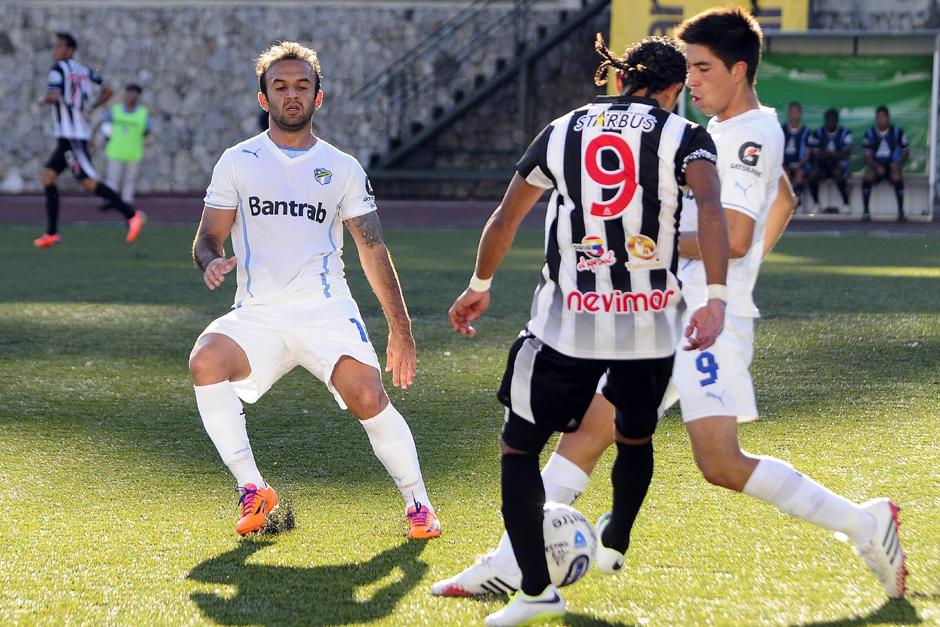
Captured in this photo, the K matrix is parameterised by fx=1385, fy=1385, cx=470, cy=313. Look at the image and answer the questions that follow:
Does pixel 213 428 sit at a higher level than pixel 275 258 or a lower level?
lower

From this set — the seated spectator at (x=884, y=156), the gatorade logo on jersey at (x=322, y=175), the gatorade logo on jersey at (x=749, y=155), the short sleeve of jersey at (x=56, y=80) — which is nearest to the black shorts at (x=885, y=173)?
the seated spectator at (x=884, y=156)

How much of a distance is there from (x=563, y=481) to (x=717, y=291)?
0.96 metres

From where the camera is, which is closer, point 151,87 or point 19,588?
point 19,588

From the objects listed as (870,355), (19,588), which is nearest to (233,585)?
(19,588)

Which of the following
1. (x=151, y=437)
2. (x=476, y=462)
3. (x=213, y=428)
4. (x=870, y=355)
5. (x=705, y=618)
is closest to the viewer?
(x=705, y=618)

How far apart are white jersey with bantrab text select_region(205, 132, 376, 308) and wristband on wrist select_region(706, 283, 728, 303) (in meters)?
1.69

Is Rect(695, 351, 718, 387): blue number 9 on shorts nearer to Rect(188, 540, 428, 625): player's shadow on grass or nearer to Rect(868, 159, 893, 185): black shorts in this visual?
Rect(188, 540, 428, 625): player's shadow on grass

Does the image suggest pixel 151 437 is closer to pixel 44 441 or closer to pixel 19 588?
pixel 44 441

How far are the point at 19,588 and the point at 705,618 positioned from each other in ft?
6.32

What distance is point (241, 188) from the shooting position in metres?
4.80

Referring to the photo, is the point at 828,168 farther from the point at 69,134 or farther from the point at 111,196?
the point at 69,134

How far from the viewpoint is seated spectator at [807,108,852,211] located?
19.7 meters

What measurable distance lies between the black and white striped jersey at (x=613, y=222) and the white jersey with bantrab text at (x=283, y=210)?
127cm

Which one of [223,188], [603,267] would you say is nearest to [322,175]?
[223,188]
